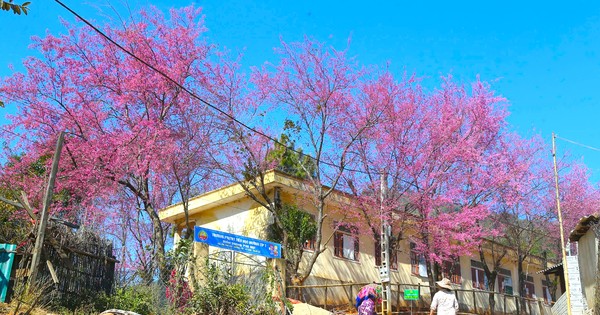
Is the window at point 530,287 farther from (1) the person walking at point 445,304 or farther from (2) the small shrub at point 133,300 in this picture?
(2) the small shrub at point 133,300

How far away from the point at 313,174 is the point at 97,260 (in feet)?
32.4

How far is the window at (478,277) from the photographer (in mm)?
28384

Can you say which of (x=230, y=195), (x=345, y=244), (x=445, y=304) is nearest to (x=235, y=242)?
(x=230, y=195)

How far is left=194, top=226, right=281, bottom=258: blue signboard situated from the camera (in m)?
14.7

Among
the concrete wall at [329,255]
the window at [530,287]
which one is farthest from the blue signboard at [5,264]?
the window at [530,287]

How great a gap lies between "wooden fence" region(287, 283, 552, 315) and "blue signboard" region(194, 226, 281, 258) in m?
1.87

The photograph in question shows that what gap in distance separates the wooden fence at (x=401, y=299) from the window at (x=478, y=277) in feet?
2.67

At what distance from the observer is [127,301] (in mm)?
12383

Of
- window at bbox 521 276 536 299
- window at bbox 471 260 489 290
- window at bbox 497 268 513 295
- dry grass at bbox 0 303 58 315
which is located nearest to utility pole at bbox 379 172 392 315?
dry grass at bbox 0 303 58 315

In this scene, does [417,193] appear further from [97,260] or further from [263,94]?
[97,260]

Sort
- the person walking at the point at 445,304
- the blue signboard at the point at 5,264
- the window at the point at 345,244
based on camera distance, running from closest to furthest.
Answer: the blue signboard at the point at 5,264 → the person walking at the point at 445,304 → the window at the point at 345,244

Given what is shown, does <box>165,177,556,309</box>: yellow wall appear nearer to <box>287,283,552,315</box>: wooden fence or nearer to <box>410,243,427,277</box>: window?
<box>287,283,552,315</box>: wooden fence

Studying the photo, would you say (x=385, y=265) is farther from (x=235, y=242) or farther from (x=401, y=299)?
(x=401, y=299)

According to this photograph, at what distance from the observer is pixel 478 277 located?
94.8 ft
